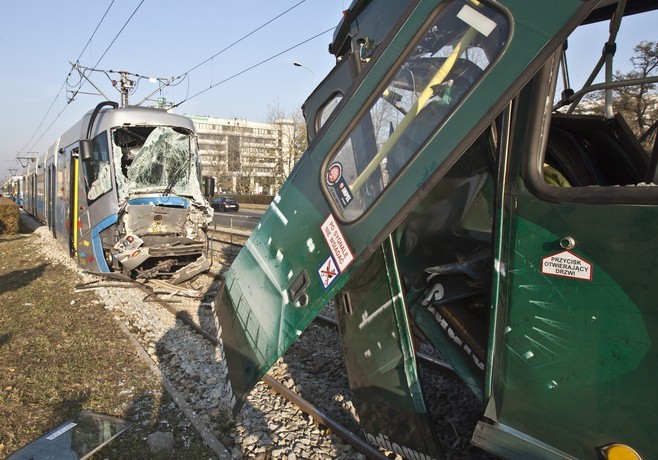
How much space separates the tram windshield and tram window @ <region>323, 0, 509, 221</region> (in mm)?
7899

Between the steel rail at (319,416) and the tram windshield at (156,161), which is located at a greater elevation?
the tram windshield at (156,161)

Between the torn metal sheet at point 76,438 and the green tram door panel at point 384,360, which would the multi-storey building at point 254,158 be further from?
the green tram door panel at point 384,360

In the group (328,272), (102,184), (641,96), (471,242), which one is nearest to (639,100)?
(641,96)

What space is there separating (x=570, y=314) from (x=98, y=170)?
379 inches

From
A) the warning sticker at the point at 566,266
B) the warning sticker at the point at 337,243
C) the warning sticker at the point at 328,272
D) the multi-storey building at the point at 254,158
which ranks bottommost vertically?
the multi-storey building at the point at 254,158

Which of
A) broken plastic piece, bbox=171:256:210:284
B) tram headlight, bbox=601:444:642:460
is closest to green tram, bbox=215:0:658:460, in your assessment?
tram headlight, bbox=601:444:642:460

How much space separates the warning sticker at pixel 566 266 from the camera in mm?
1724

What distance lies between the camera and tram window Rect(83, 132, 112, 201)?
9180 mm

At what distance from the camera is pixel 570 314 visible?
70.2 inches

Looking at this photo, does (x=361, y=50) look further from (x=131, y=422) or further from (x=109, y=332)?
(x=109, y=332)

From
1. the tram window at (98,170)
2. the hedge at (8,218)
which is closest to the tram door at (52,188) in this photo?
the tram window at (98,170)

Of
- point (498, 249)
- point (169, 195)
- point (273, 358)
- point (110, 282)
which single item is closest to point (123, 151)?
point (169, 195)

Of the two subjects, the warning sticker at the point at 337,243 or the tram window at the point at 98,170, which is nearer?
the warning sticker at the point at 337,243

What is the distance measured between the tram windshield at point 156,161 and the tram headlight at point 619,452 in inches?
356
